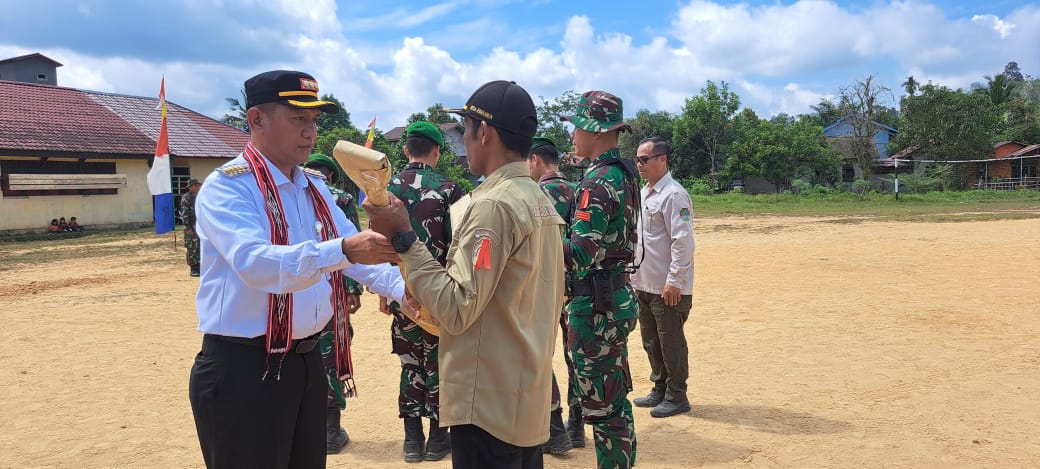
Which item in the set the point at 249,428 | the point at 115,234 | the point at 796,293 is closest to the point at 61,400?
the point at 249,428

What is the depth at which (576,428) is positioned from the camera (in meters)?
4.92

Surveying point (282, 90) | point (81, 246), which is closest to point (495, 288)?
point (282, 90)

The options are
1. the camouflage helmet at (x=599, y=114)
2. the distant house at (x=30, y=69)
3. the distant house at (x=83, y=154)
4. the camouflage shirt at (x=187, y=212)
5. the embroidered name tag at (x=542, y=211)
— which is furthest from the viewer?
the distant house at (x=30, y=69)

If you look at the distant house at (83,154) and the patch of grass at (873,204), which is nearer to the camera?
the distant house at (83,154)

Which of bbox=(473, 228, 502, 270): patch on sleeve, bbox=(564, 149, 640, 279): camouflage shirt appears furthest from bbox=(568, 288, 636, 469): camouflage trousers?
bbox=(473, 228, 502, 270): patch on sleeve

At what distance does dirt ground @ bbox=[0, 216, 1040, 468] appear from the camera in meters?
4.64

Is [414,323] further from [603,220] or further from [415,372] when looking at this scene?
[603,220]

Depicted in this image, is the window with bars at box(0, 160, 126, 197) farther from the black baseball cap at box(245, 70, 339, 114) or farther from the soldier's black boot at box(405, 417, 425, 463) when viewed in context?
the black baseball cap at box(245, 70, 339, 114)

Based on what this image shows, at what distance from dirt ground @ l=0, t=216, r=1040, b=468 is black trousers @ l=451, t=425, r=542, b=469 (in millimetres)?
2323

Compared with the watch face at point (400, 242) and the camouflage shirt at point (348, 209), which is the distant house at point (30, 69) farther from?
the watch face at point (400, 242)

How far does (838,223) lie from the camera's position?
70.2ft

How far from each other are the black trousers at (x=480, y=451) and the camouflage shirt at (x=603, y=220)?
149 cm

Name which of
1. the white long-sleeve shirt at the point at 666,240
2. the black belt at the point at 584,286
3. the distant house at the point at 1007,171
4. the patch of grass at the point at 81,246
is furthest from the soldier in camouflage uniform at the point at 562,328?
the distant house at the point at 1007,171

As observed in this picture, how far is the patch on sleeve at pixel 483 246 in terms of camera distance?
2092 mm
